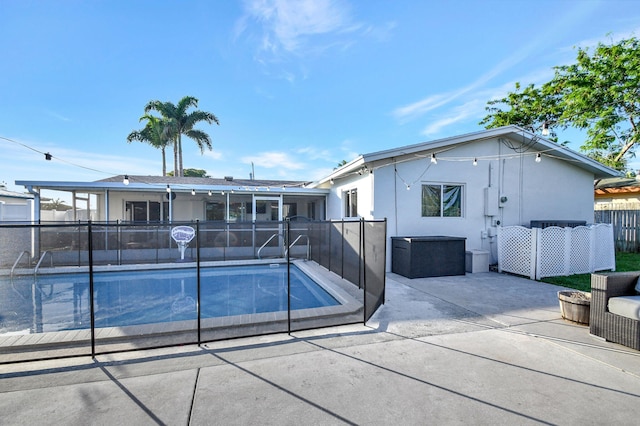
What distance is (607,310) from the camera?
344 cm

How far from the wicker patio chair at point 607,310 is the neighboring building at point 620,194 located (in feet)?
47.9

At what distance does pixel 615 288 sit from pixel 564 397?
6.55 feet

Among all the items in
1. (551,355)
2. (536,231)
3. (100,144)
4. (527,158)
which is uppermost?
(100,144)

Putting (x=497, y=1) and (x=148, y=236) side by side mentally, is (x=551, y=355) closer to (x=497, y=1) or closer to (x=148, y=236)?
(x=497, y=1)

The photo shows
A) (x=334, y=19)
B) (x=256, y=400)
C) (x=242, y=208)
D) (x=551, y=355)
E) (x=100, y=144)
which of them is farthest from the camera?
(x=100, y=144)

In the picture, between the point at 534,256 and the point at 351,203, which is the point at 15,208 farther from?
the point at 534,256

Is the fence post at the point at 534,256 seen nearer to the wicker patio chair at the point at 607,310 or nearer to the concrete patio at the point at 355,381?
the concrete patio at the point at 355,381

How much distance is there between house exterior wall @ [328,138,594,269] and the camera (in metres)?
7.93

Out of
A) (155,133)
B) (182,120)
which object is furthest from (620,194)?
(155,133)

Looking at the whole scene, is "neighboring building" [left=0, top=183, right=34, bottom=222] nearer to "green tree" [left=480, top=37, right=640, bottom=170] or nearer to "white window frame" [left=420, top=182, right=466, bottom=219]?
"white window frame" [left=420, top=182, right=466, bottom=219]

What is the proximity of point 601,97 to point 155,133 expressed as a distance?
2644cm

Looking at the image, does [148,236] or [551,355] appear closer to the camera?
[551,355]

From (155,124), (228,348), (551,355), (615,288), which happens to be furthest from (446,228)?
(155,124)

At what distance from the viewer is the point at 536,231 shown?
6.86 metres
